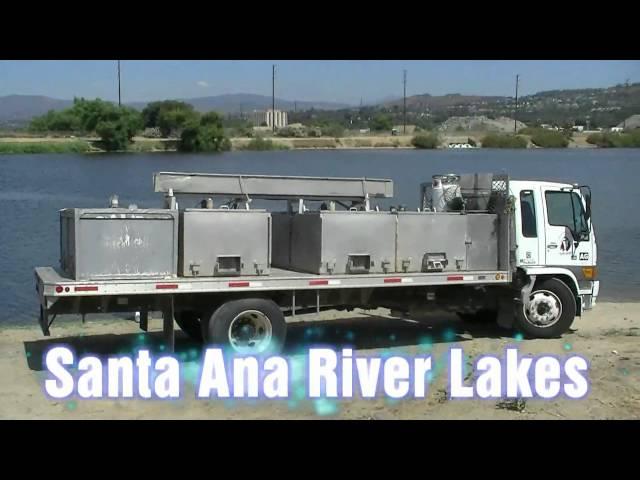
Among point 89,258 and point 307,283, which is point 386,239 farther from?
point 89,258

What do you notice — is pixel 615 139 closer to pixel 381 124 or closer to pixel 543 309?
pixel 381 124

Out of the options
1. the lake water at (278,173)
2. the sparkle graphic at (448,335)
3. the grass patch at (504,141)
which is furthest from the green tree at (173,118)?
the sparkle graphic at (448,335)

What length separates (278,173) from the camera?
2942 centimetres

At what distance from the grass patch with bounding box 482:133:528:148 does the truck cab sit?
49360 mm

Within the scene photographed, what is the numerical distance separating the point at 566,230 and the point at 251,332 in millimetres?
4796

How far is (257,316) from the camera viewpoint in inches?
379

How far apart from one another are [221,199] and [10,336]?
4.03 metres

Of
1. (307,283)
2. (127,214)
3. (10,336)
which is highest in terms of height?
(127,214)

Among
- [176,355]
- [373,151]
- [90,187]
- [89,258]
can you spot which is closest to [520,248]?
[176,355]

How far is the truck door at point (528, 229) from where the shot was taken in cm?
1122

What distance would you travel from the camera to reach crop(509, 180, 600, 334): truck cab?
37.0 ft

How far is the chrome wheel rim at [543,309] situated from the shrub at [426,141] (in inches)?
2043

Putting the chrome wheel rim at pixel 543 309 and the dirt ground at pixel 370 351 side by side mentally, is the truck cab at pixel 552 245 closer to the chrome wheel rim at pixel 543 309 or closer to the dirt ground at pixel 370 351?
the chrome wheel rim at pixel 543 309

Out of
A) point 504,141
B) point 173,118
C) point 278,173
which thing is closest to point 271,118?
point 173,118
